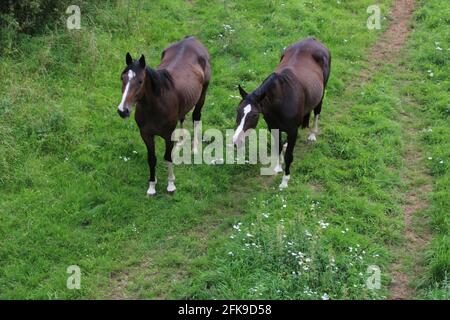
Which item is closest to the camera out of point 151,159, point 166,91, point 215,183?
point 166,91

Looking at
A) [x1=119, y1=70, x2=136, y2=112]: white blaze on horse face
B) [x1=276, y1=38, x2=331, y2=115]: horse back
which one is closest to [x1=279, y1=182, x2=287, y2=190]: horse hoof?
[x1=276, y1=38, x2=331, y2=115]: horse back

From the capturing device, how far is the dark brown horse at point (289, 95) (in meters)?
8.23

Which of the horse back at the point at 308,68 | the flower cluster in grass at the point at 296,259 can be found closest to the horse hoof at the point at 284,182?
the flower cluster in grass at the point at 296,259

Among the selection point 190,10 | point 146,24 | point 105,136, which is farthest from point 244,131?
point 190,10

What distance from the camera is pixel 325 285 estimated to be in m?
6.89

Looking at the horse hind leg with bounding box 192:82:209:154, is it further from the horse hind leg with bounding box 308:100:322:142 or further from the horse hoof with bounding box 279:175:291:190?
the horse hind leg with bounding box 308:100:322:142

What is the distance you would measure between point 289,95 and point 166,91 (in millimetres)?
2036

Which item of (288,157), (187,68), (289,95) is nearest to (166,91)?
(187,68)

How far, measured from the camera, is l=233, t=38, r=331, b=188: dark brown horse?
823 cm

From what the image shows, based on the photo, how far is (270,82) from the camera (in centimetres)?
861

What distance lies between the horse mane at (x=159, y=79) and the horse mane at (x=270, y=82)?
56.0 inches

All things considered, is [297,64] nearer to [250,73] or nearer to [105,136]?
[250,73]

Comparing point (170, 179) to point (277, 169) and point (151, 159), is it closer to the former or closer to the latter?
point (151, 159)

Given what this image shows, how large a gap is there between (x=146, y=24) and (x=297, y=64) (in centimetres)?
588
